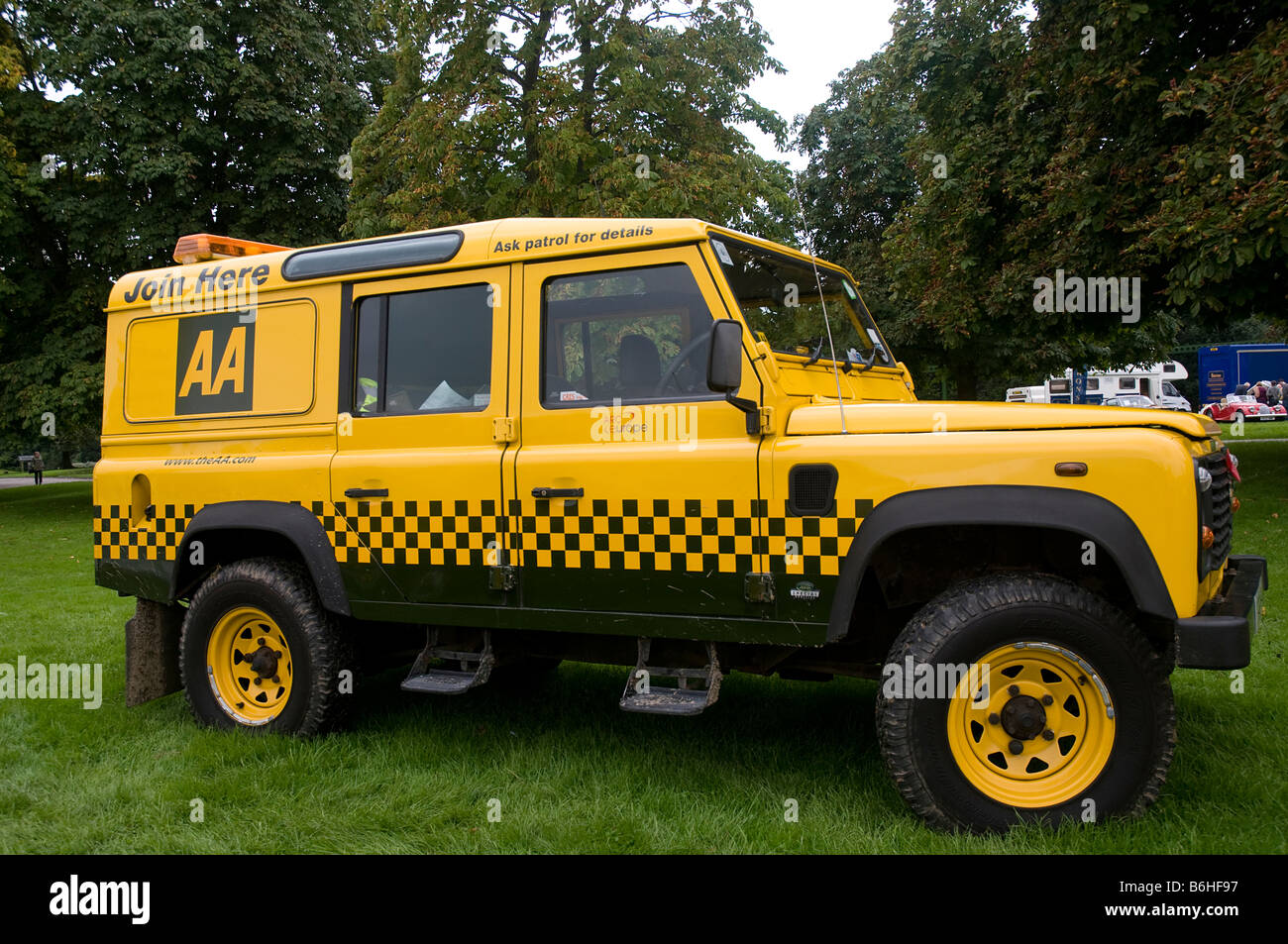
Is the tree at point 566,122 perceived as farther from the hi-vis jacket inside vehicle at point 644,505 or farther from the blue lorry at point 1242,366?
the blue lorry at point 1242,366

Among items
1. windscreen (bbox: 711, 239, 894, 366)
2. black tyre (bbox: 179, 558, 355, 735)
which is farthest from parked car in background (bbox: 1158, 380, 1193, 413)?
black tyre (bbox: 179, 558, 355, 735)

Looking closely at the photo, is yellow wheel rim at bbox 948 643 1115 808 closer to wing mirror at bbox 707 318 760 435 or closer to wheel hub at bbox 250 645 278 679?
wing mirror at bbox 707 318 760 435

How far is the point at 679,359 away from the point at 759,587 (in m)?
1.04

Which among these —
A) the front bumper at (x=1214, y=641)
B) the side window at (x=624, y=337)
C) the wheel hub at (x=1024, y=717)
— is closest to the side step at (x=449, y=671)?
the side window at (x=624, y=337)

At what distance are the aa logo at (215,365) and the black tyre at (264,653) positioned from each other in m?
0.89

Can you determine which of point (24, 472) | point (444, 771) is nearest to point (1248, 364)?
point (444, 771)

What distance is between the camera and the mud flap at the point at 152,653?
5.44 m

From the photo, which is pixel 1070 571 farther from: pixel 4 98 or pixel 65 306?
pixel 4 98

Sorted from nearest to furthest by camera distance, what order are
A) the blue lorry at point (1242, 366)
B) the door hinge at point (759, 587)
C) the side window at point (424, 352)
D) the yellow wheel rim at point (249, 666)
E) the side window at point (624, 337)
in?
the door hinge at point (759, 587), the side window at point (624, 337), the side window at point (424, 352), the yellow wheel rim at point (249, 666), the blue lorry at point (1242, 366)

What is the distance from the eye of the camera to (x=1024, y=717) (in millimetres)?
3695

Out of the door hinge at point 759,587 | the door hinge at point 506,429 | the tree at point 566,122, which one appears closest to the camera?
the door hinge at point 759,587

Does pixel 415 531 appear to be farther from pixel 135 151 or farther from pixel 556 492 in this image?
pixel 135 151

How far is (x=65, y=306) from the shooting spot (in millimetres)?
19422
